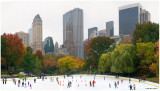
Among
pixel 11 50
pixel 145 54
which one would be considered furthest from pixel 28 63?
pixel 145 54

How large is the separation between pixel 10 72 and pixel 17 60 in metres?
3.29

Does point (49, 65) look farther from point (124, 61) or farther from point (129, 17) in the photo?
point (129, 17)

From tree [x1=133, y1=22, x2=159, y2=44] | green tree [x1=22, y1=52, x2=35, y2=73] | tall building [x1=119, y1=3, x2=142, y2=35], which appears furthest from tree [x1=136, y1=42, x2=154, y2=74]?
tall building [x1=119, y1=3, x2=142, y2=35]

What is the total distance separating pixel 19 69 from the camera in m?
43.9

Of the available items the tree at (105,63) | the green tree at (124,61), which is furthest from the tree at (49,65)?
the green tree at (124,61)

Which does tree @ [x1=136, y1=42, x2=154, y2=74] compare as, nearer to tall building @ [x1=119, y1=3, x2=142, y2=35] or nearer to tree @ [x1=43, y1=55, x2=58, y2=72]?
tree @ [x1=43, y1=55, x2=58, y2=72]

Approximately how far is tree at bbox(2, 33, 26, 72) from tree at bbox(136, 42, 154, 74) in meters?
27.8

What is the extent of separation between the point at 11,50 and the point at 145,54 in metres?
30.0

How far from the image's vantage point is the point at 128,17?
456 feet

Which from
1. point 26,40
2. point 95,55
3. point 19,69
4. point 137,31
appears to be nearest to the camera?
point 137,31

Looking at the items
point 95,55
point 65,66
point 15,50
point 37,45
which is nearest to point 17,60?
point 15,50

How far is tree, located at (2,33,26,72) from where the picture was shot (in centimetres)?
3883

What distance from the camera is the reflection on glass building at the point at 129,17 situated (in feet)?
410

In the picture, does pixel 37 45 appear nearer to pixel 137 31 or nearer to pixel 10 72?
pixel 10 72
